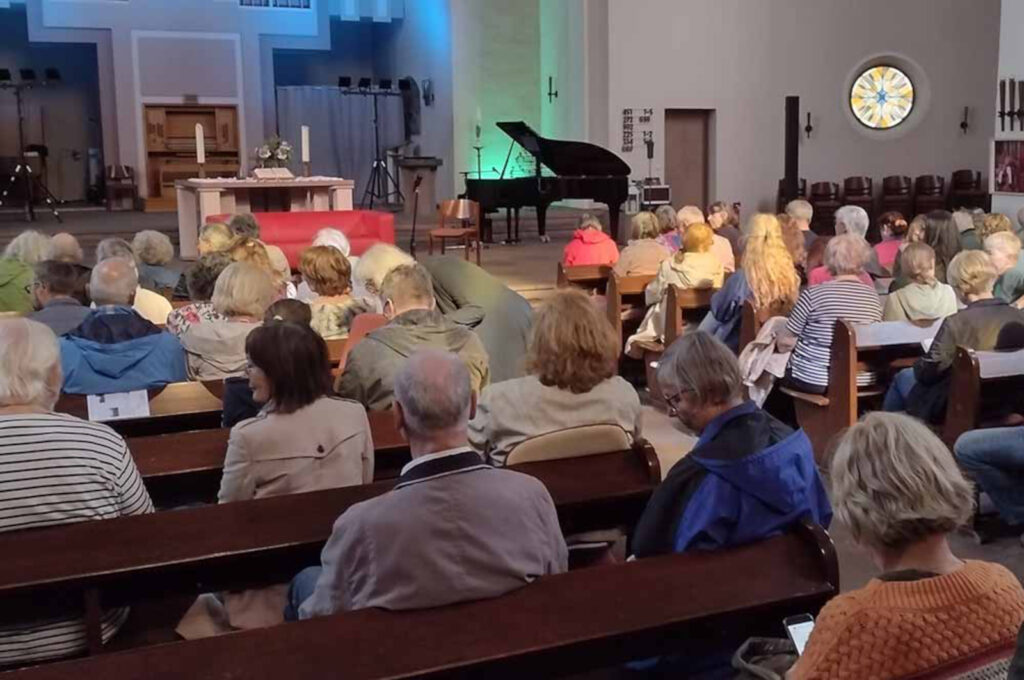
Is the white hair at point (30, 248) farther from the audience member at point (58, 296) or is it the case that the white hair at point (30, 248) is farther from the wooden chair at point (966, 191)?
the wooden chair at point (966, 191)

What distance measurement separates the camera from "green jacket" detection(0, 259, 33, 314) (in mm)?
5195

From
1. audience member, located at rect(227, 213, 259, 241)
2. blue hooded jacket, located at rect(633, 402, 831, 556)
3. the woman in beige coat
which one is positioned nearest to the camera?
blue hooded jacket, located at rect(633, 402, 831, 556)

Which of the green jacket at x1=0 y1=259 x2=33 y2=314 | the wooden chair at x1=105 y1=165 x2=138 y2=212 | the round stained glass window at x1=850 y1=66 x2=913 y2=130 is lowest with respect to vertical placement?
the green jacket at x1=0 y1=259 x2=33 y2=314

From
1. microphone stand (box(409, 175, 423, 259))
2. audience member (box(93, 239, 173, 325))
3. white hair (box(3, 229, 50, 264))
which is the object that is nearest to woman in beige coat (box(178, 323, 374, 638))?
audience member (box(93, 239, 173, 325))

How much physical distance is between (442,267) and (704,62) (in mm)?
10640

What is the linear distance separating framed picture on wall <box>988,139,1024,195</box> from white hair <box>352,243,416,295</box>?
927 centimetres

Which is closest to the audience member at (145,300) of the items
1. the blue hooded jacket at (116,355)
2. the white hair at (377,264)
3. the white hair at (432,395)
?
the white hair at (377,264)

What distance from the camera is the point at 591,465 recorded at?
9.12 ft

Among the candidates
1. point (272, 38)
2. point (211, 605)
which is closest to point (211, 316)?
point (211, 605)

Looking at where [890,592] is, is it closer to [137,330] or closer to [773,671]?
[773,671]

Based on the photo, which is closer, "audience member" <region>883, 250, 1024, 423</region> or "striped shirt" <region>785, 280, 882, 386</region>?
"audience member" <region>883, 250, 1024, 423</region>

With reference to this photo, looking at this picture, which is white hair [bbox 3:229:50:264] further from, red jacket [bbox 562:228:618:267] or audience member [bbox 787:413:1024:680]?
audience member [bbox 787:413:1024:680]

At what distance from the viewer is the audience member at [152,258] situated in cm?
584

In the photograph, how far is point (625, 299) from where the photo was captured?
6.70m
